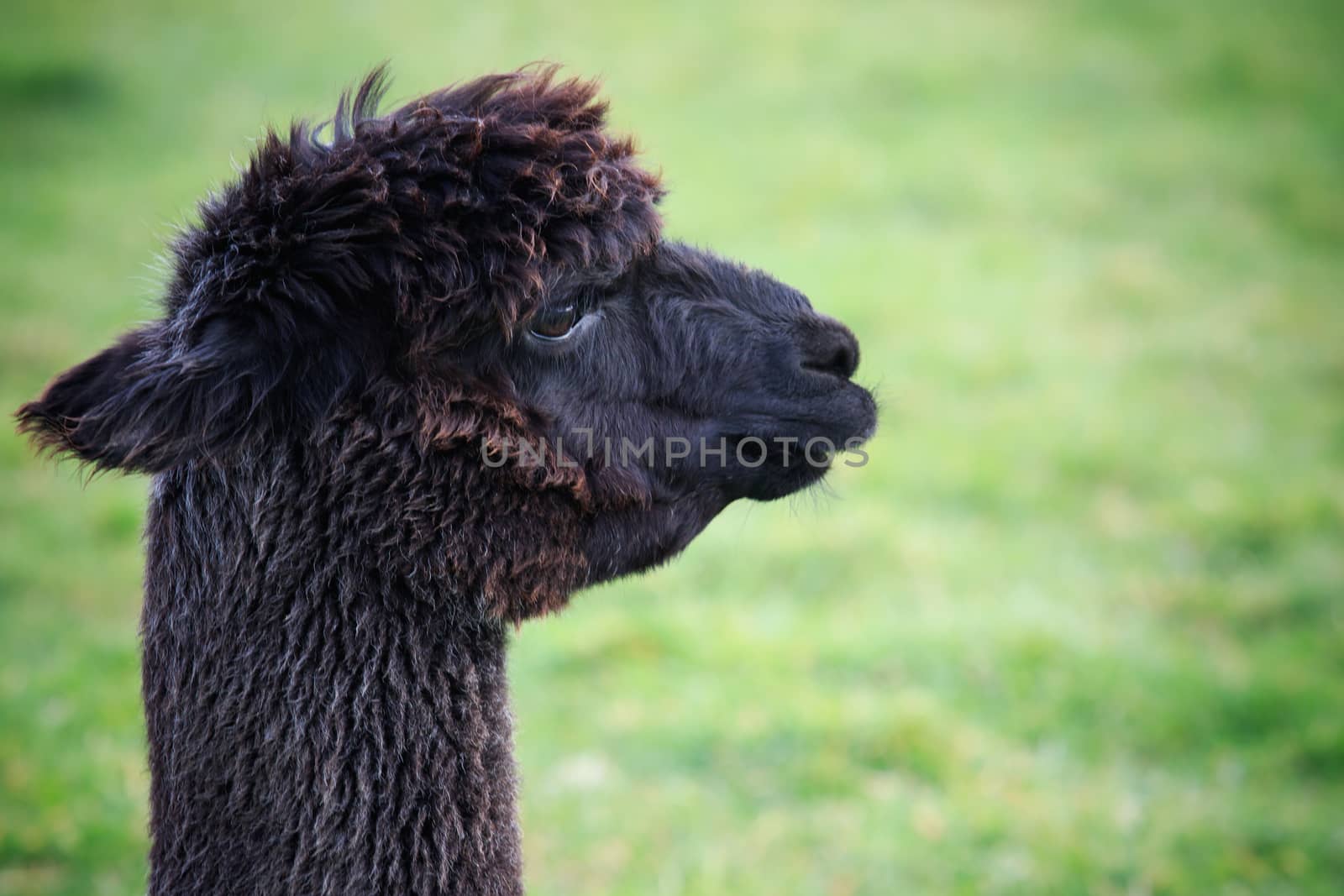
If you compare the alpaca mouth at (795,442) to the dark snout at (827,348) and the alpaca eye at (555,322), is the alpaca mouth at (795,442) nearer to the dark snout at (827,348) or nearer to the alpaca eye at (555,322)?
the dark snout at (827,348)

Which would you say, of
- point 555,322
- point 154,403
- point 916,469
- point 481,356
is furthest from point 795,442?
point 916,469

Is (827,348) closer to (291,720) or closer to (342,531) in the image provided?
(342,531)

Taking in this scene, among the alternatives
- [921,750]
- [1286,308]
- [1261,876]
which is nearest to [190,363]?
[921,750]

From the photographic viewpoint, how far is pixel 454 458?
2170 mm

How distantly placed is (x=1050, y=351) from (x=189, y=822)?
25.3 ft

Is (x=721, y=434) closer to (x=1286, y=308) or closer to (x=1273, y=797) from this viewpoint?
(x=1273, y=797)

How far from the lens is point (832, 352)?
261 cm

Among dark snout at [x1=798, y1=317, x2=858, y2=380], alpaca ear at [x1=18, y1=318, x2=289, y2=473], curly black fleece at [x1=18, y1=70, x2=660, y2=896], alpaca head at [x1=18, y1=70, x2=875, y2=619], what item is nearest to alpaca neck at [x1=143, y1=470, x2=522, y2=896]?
curly black fleece at [x1=18, y1=70, x2=660, y2=896]

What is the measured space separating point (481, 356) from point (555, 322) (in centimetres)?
18

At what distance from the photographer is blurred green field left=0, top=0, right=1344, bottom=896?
14.5ft

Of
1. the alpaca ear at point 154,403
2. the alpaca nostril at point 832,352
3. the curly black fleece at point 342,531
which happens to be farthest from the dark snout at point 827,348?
the alpaca ear at point 154,403

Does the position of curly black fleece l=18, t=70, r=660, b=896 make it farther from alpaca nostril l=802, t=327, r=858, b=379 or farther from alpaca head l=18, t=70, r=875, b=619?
alpaca nostril l=802, t=327, r=858, b=379

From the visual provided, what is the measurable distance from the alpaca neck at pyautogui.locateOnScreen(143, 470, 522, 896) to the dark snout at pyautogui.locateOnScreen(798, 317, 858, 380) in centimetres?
102

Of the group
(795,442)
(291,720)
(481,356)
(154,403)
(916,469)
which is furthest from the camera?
(916,469)
